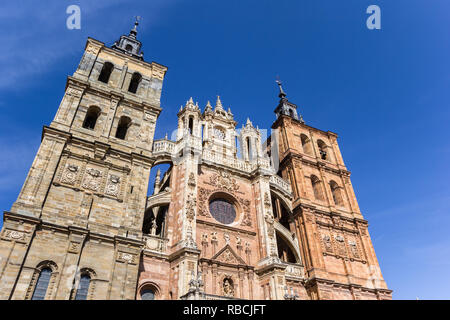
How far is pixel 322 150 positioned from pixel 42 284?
25883 millimetres

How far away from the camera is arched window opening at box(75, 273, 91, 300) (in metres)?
13.8

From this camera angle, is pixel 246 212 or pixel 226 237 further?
pixel 246 212

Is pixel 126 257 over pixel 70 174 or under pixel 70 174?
under

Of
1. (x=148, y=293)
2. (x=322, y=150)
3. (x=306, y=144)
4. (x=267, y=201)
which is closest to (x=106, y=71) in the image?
(x=267, y=201)

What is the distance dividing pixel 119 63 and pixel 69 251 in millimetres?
14985

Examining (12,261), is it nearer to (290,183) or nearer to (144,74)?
(144,74)

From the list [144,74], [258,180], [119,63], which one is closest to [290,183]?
[258,180]

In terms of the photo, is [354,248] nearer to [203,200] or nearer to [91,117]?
[203,200]

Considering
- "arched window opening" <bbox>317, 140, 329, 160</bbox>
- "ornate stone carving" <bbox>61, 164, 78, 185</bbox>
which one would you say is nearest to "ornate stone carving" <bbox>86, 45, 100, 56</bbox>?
"ornate stone carving" <bbox>61, 164, 78, 185</bbox>

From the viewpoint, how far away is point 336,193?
93.1ft

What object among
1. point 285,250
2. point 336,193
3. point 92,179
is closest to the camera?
point 92,179

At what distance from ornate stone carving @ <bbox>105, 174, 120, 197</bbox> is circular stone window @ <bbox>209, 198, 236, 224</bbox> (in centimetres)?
610

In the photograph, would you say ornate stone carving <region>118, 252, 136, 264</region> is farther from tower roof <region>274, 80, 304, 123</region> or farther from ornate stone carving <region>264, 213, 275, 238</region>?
tower roof <region>274, 80, 304, 123</region>

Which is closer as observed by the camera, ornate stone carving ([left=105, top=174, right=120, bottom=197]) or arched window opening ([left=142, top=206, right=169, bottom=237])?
ornate stone carving ([left=105, top=174, right=120, bottom=197])
